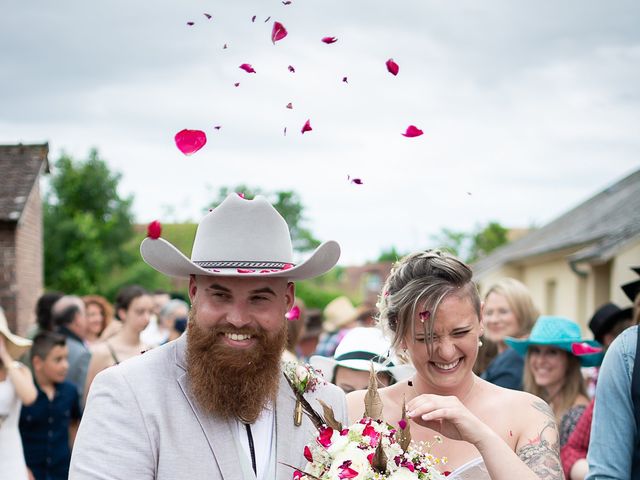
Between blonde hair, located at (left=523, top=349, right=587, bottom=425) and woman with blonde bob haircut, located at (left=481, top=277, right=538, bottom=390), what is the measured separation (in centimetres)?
60

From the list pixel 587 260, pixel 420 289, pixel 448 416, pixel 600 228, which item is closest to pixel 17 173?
pixel 587 260

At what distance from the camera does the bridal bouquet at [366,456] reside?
7.93 feet

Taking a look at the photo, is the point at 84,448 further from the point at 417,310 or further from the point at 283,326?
the point at 417,310

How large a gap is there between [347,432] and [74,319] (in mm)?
6021

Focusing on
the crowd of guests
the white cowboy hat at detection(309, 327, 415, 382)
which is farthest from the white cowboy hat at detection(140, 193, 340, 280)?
the white cowboy hat at detection(309, 327, 415, 382)

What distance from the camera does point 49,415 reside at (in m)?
6.52

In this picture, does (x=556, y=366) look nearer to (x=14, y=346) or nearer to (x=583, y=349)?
(x=583, y=349)

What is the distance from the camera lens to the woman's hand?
280 cm

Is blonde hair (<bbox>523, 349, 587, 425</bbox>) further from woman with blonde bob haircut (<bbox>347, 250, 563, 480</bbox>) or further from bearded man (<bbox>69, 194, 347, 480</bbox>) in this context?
bearded man (<bbox>69, 194, 347, 480</bbox>)

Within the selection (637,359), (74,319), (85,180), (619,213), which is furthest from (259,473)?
(85,180)

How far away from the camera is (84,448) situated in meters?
2.61

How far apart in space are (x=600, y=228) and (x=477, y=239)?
1573 inches

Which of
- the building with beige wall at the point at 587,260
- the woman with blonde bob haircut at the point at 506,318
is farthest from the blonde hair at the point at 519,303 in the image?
the building with beige wall at the point at 587,260

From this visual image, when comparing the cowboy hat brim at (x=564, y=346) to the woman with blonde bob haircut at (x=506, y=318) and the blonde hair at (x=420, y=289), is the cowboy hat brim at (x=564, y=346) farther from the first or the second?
the blonde hair at (x=420, y=289)
